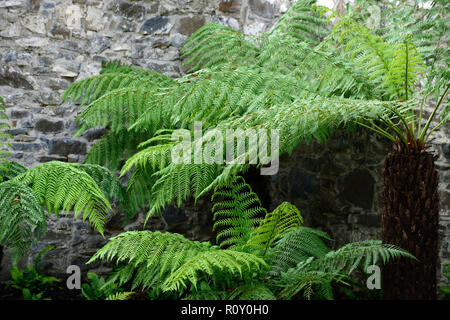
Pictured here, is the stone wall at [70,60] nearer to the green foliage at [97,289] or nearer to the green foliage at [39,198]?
the green foliage at [97,289]

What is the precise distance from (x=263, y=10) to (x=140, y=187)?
68.2 inches

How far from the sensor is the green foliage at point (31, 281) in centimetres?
313

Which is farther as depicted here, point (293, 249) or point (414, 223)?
point (293, 249)

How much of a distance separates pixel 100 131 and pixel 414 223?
234 cm

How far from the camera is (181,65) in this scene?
3.61 metres

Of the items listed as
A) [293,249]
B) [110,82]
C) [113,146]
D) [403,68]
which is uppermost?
[110,82]

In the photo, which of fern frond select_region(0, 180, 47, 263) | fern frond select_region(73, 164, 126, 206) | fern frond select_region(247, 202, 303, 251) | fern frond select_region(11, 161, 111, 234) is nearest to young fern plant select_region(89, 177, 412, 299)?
fern frond select_region(247, 202, 303, 251)

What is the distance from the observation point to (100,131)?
348 centimetres

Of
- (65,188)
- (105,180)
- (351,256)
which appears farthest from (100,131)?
(351,256)

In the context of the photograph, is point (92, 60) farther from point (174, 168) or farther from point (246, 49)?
point (174, 168)

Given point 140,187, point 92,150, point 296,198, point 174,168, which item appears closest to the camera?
point 174,168

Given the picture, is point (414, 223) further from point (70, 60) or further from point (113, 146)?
point (70, 60)

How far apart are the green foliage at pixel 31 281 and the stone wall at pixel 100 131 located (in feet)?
0.37

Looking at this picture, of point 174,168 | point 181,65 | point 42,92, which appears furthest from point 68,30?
point 174,168
